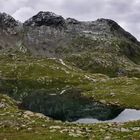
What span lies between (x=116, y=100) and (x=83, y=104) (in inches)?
442

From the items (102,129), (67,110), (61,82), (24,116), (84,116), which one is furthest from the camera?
(61,82)

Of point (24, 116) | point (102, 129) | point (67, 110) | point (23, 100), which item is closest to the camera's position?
point (102, 129)

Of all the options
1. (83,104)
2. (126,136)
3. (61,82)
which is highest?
(61,82)

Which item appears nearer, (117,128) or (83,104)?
(117,128)

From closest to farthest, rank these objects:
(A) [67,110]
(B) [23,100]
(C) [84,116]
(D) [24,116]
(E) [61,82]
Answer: (D) [24,116], (C) [84,116], (A) [67,110], (B) [23,100], (E) [61,82]

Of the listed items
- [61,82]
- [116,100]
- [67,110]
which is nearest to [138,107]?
[116,100]

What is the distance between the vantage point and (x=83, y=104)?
11762 cm

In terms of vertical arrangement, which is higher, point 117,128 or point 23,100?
point 23,100

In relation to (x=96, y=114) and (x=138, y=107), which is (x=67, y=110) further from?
(x=138, y=107)

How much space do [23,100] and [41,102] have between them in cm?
858

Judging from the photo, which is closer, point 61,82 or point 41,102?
point 41,102

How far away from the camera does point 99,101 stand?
12244 cm

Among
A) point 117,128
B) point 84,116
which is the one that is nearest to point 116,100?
point 84,116

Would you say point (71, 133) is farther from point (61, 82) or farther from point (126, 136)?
point (61, 82)
